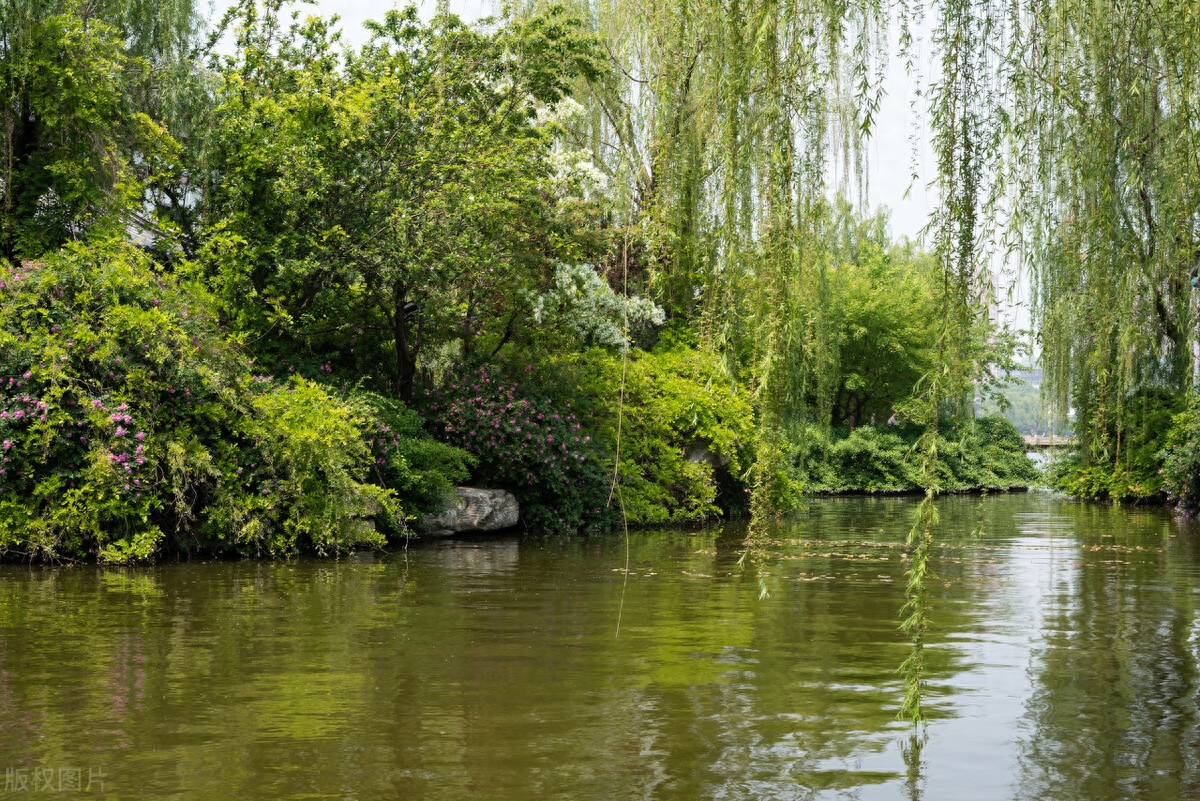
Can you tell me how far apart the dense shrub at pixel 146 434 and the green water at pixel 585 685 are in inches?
36.4

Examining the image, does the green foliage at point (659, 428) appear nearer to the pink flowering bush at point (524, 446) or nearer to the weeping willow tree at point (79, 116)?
the pink flowering bush at point (524, 446)

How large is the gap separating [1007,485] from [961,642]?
32183 mm

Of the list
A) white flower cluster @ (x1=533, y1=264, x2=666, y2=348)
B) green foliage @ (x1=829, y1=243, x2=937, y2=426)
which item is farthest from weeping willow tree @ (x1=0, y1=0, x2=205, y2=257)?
green foliage @ (x1=829, y1=243, x2=937, y2=426)

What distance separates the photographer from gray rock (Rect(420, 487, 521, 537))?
712 inches

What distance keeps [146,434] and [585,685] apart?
8448mm

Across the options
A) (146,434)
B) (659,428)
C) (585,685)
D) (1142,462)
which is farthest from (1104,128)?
(1142,462)

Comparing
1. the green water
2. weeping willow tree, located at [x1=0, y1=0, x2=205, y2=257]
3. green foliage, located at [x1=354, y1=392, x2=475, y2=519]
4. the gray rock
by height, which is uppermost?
weeping willow tree, located at [x1=0, y1=0, x2=205, y2=257]

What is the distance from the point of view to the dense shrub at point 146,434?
1334cm

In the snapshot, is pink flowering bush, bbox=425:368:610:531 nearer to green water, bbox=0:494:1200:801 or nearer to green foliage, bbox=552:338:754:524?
green foliage, bbox=552:338:754:524

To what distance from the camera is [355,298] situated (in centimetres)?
1827

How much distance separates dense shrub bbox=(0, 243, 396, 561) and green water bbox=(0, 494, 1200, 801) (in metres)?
0.93

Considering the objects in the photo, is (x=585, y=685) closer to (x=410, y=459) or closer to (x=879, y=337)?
(x=410, y=459)

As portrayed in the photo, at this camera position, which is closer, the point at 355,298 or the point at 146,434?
the point at 146,434

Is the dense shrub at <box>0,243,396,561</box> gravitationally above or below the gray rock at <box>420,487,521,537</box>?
→ above
